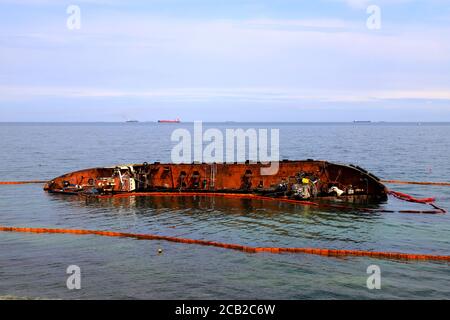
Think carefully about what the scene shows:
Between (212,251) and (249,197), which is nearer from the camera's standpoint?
(212,251)

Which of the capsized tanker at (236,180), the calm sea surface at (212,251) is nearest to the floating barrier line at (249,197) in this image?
the capsized tanker at (236,180)

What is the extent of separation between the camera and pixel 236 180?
5141 centimetres

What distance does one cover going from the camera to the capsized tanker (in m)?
48.8

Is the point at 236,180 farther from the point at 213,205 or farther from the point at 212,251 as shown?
the point at 212,251

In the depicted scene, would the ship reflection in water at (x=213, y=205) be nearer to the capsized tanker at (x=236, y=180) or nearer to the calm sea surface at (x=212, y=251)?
the calm sea surface at (x=212, y=251)

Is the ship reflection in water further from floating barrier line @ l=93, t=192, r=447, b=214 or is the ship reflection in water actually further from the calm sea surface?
floating barrier line @ l=93, t=192, r=447, b=214

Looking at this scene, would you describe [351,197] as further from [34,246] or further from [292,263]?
[34,246]

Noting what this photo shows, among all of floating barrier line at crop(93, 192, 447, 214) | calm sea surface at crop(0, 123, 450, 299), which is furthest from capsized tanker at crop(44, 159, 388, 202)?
calm sea surface at crop(0, 123, 450, 299)

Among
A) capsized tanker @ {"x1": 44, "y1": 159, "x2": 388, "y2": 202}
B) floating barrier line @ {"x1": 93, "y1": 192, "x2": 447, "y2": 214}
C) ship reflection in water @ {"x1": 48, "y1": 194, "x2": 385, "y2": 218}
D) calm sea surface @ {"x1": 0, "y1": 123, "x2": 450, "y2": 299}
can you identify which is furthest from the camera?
capsized tanker @ {"x1": 44, "y1": 159, "x2": 388, "y2": 202}

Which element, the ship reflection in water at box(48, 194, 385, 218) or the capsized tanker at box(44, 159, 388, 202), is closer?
the ship reflection in water at box(48, 194, 385, 218)

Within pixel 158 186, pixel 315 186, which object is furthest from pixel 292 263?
pixel 158 186

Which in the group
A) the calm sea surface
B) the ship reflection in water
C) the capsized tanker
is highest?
the capsized tanker

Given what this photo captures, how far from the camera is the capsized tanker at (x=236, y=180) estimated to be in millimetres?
48812

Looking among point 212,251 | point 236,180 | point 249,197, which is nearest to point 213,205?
point 249,197
